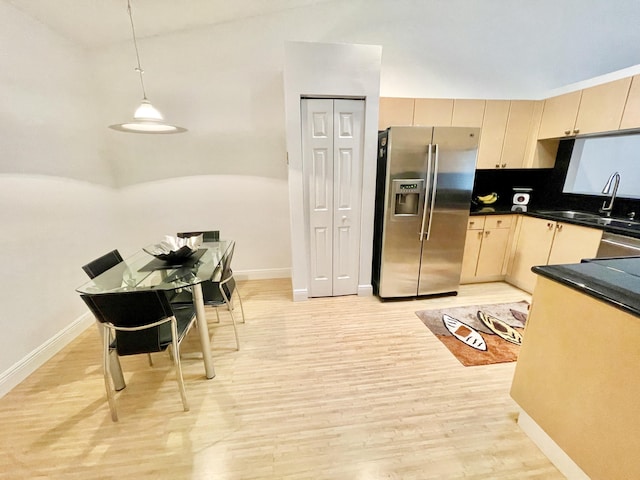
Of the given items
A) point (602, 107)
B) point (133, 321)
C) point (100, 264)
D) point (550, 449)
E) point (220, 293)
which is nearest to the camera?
point (550, 449)

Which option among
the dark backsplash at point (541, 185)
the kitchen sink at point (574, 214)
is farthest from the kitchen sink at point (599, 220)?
the dark backsplash at point (541, 185)

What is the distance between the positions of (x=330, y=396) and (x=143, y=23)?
366cm

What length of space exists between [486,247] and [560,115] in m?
1.64

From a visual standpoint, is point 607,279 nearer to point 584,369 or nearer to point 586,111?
point 584,369

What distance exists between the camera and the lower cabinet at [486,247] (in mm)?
3029

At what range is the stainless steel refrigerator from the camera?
8.20 feet

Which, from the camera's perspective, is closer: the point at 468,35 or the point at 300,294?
the point at 300,294

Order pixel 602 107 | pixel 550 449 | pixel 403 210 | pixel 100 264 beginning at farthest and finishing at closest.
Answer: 1. pixel 403 210
2. pixel 602 107
3. pixel 100 264
4. pixel 550 449

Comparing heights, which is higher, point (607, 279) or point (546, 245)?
point (607, 279)

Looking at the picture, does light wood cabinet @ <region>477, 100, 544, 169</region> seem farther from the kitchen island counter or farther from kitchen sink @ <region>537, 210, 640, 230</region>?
the kitchen island counter

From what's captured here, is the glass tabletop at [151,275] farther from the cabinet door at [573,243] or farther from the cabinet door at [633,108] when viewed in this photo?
the cabinet door at [633,108]

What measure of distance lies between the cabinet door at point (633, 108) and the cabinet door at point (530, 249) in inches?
40.0

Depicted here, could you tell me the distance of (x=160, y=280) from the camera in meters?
1.69

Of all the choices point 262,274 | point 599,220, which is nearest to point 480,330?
point 599,220
